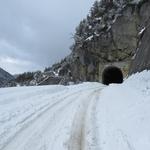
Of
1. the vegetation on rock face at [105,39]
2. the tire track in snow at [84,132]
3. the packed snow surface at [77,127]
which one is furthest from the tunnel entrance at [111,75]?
the tire track in snow at [84,132]

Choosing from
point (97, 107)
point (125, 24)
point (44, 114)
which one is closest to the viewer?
point (44, 114)

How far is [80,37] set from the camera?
60.5 meters

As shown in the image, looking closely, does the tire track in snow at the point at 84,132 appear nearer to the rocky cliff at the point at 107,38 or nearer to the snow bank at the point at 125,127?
the snow bank at the point at 125,127

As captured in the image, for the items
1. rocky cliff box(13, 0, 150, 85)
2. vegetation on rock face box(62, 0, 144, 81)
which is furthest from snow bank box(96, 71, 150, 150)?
vegetation on rock face box(62, 0, 144, 81)

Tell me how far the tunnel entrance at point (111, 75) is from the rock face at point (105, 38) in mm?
1258

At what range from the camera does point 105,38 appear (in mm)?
53438

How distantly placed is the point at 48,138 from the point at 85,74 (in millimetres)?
47756

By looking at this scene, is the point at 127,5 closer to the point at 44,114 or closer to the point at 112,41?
the point at 112,41

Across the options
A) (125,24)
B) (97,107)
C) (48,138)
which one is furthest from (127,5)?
(48,138)

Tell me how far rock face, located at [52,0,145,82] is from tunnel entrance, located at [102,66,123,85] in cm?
126

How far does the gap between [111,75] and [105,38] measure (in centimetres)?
945

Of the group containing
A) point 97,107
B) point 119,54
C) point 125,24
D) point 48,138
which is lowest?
point 48,138

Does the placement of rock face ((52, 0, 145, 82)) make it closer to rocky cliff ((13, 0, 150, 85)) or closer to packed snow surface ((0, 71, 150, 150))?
rocky cliff ((13, 0, 150, 85))

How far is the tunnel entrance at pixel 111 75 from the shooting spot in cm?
5450
